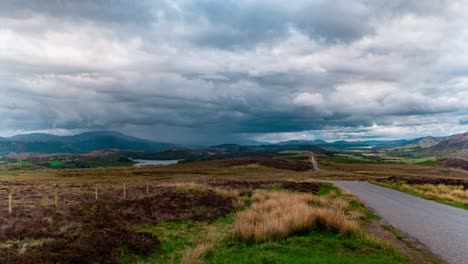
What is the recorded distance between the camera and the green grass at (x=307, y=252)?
9.97 metres

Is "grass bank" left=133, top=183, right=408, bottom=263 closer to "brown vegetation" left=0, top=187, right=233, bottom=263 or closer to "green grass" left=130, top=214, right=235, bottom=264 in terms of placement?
"green grass" left=130, top=214, right=235, bottom=264

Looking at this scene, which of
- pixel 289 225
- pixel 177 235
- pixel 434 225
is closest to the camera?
pixel 289 225

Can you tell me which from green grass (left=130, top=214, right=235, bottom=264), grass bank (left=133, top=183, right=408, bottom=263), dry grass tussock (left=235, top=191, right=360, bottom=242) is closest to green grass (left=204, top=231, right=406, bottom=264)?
grass bank (left=133, top=183, right=408, bottom=263)

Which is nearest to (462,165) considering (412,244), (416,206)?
(416,206)

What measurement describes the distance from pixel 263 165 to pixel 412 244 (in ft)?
406

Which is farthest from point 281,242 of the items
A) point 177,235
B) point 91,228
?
point 91,228

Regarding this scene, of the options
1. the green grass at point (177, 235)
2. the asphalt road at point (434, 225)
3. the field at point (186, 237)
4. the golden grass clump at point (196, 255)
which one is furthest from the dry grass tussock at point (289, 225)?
the asphalt road at point (434, 225)

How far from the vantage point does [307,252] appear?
35.6ft

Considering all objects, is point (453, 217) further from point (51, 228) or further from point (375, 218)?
point (51, 228)

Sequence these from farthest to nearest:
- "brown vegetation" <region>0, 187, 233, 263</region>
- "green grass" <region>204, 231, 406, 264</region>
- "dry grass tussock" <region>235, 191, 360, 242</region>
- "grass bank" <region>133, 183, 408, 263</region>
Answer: "dry grass tussock" <region>235, 191, 360, 242</region>
"brown vegetation" <region>0, 187, 233, 263</region>
"grass bank" <region>133, 183, 408, 263</region>
"green grass" <region>204, 231, 406, 264</region>

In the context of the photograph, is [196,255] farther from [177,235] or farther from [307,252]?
[177,235]

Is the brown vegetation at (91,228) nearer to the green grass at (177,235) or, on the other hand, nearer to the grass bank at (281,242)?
the green grass at (177,235)

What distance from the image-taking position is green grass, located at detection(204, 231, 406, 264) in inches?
392

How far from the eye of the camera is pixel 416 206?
22938 mm
